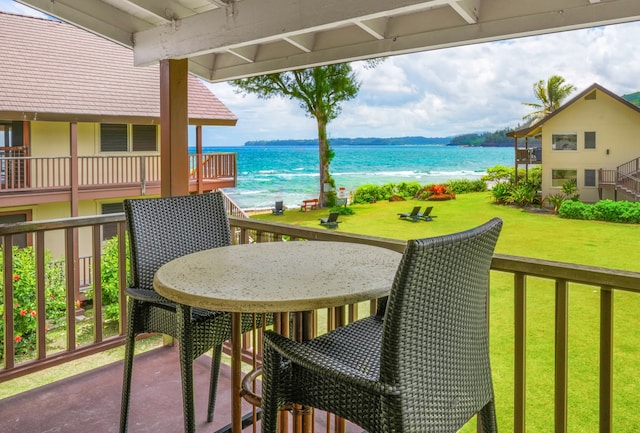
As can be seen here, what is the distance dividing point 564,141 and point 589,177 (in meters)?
1.26

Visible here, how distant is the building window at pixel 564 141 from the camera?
13918 mm

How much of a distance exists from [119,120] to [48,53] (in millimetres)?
2296

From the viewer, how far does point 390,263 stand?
151 centimetres

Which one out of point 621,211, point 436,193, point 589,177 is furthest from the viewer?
point 436,193

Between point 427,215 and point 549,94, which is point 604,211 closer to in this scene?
point 427,215

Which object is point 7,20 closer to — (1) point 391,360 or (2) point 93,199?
(2) point 93,199

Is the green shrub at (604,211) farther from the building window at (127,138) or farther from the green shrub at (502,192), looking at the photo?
the building window at (127,138)

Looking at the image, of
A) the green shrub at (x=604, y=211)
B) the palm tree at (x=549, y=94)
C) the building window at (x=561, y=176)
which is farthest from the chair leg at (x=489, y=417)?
the palm tree at (x=549, y=94)

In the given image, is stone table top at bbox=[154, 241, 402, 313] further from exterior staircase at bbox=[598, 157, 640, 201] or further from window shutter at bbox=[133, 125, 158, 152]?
exterior staircase at bbox=[598, 157, 640, 201]

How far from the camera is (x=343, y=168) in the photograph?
23.8 m

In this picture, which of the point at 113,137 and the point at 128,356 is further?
the point at 113,137

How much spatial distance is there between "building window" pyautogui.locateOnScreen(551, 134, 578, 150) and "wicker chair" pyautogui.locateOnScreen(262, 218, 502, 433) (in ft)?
48.0

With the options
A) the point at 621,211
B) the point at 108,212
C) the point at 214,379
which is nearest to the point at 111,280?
the point at 108,212

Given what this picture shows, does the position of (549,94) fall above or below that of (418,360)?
above
